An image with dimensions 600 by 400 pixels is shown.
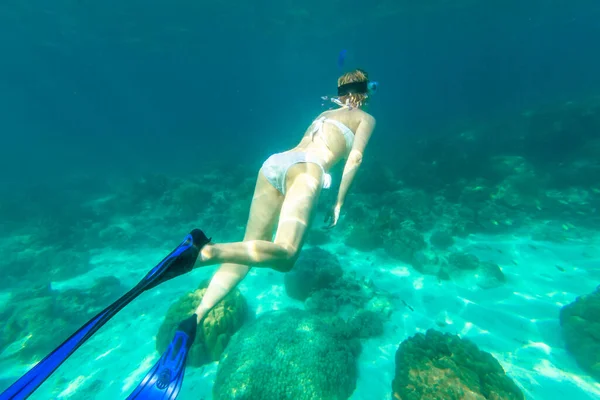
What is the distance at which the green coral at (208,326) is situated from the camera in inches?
223

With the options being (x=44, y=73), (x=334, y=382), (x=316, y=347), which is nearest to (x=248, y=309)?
(x=316, y=347)

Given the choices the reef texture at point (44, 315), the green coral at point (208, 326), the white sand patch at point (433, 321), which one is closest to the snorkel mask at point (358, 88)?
the green coral at point (208, 326)

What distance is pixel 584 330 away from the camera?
517cm

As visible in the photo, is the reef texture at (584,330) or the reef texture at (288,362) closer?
the reef texture at (288,362)

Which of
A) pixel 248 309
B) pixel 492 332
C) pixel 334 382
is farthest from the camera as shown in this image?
pixel 248 309

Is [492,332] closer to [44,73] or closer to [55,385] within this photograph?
[55,385]

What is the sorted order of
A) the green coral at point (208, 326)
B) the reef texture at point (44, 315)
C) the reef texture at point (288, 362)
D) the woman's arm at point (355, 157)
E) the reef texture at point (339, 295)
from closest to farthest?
the woman's arm at point (355, 157), the reef texture at point (288, 362), the green coral at point (208, 326), the reef texture at point (339, 295), the reef texture at point (44, 315)

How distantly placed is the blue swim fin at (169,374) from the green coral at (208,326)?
2.60m

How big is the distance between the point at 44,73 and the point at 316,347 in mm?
63989

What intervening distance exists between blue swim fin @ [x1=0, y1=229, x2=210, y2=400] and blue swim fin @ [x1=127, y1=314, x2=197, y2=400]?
823mm

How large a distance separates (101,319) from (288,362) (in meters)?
3.62

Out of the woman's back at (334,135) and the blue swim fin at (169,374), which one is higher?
the woman's back at (334,135)

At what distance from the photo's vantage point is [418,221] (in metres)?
10.7

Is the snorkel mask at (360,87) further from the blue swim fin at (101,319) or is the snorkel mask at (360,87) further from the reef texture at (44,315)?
the reef texture at (44,315)
